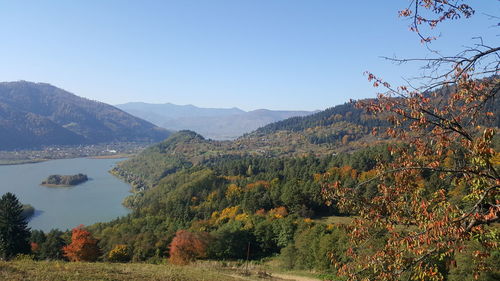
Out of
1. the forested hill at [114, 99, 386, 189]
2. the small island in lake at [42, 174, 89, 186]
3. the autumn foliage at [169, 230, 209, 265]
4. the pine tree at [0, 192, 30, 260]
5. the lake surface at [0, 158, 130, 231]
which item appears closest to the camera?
the pine tree at [0, 192, 30, 260]

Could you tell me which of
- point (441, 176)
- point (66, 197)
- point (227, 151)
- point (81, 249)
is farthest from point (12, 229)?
point (227, 151)

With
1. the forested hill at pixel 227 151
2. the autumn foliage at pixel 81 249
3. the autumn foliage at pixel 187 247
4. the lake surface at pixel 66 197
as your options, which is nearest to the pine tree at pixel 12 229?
the autumn foliage at pixel 81 249

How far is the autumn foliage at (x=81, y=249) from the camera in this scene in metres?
38.4

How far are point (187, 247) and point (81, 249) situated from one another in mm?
12694

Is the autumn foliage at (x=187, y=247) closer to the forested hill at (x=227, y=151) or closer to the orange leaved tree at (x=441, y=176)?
the orange leaved tree at (x=441, y=176)

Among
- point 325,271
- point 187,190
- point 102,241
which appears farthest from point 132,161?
point 325,271

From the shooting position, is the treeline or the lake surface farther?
the lake surface

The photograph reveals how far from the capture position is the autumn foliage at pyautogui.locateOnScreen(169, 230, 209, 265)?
36.3m

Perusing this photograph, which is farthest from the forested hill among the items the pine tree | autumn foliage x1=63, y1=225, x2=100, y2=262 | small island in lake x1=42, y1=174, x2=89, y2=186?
the pine tree

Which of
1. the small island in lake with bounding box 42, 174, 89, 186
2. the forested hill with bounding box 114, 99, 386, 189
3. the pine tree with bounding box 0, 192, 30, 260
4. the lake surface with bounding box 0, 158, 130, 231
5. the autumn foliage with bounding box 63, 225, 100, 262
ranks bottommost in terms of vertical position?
the lake surface with bounding box 0, 158, 130, 231

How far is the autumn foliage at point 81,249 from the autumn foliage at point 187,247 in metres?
10.4

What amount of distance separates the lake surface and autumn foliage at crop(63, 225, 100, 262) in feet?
135

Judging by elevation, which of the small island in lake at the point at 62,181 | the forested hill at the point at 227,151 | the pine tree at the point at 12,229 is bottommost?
the small island in lake at the point at 62,181

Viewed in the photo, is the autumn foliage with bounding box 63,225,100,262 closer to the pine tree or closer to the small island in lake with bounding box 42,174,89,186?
the pine tree
